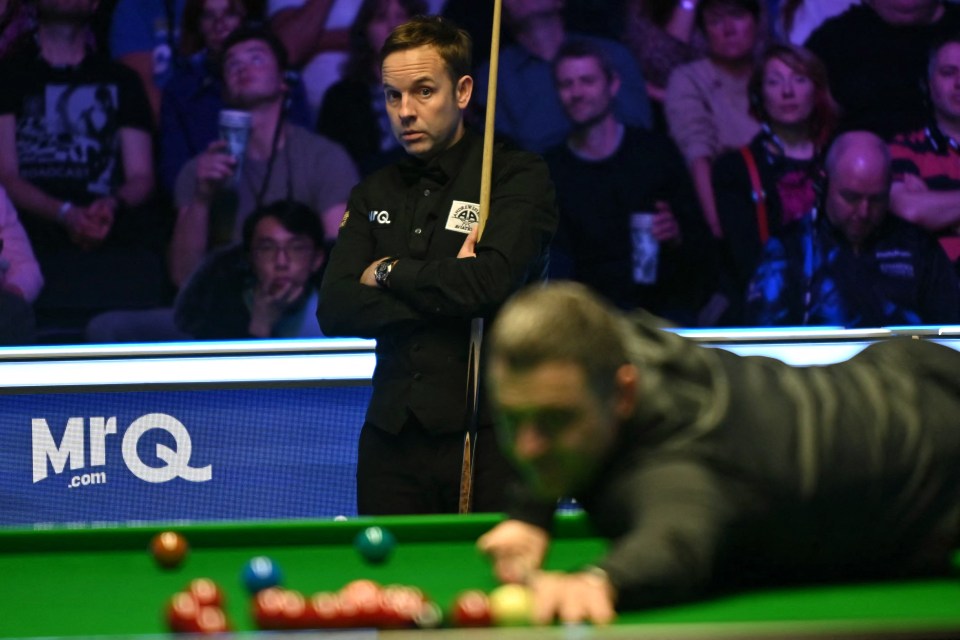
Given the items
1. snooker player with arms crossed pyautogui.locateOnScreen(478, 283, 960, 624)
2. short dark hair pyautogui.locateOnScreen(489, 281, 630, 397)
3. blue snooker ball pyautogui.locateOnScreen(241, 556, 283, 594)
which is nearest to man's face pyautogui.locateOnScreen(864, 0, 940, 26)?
snooker player with arms crossed pyautogui.locateOnScreen(478, 283, 960, 624)

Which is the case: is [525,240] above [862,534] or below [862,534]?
above

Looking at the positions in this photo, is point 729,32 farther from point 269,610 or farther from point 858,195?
point 269,610

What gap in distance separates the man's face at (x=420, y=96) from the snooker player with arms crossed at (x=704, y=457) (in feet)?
3.99

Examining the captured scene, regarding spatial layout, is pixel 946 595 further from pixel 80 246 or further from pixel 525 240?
pixel 80 246

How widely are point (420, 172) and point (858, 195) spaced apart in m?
2.56

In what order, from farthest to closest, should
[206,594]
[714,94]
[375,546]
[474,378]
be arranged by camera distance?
[714,94] → [474,378] → [375,546] → [206,594]

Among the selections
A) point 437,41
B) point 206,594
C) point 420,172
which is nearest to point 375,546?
point 206,594

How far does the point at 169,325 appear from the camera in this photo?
4.95 meters

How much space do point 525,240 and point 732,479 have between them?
1218 millimetres

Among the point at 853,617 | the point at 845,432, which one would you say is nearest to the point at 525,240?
the point at 845,432

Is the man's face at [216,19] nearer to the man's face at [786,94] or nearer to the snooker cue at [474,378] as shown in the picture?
the man's face at [786,94]

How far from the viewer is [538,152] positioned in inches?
197

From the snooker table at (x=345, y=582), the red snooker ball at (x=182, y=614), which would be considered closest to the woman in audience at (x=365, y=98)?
the snooker table at (x=345, y=582)

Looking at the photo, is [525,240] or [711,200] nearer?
[525,240]
